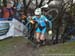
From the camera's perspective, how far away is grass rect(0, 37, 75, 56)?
1482 centimetres

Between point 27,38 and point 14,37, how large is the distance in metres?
0.72

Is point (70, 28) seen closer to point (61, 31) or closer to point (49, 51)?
point (61, 31)

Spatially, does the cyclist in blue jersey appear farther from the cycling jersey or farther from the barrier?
the barrier

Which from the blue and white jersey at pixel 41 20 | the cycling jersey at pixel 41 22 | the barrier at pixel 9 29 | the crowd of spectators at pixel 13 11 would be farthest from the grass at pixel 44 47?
the crowd of spectators at pixel 13 11

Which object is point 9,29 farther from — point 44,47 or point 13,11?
point 44,47

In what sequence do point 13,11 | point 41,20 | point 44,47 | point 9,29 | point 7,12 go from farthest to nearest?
point 13,11, point 7,12, point 9,29, point 41,20, point 44,47

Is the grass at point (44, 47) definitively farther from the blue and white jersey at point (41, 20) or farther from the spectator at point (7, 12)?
the spectator at point (7, 12)

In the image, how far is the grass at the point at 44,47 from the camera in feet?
48.6

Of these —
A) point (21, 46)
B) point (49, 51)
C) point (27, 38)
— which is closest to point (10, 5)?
point (27, 38)

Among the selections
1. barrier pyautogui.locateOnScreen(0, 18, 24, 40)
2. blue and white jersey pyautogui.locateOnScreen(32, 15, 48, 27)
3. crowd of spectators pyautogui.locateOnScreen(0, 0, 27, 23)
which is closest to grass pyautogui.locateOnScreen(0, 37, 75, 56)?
barrier pyautogui.locateOnScreen(0, 18, 24, 40)

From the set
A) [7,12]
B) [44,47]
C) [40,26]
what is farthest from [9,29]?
[44,47]

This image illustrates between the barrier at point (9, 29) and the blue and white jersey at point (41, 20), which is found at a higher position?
the blue and white jersey at point (41, 20)

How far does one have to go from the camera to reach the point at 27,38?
17.4 metres

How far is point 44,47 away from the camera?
15875 millimetres
